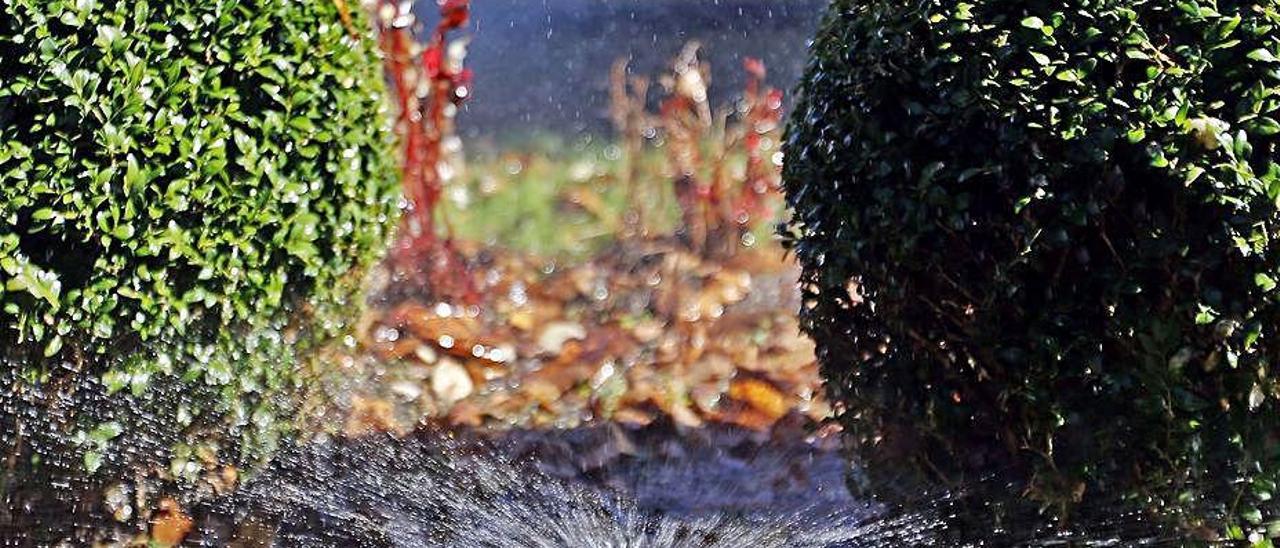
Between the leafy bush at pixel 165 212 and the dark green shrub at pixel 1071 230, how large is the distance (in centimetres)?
119

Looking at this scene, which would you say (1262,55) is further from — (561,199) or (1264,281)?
(561,199)

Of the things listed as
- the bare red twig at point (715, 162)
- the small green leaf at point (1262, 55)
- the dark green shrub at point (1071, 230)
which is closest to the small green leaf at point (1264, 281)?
the dark green shrub at point (1071, 230)

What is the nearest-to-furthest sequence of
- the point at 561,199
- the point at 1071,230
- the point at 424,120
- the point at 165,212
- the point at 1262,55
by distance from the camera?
the point at 1262,55, the point at 1071,230, the point at 165,212, the point at 424,120, the point at 561,199

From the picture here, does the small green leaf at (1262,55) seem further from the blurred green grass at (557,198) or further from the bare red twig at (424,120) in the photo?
the blurred green grass at (557,198)

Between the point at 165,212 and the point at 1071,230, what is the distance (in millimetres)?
1783

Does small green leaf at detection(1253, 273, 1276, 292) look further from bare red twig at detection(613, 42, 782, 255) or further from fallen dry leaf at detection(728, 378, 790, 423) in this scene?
bare red twig at detection(613, 42, 782, 255)

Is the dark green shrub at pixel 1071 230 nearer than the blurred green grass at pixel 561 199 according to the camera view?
Yes

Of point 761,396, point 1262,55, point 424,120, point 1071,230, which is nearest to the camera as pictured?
point 1262,55

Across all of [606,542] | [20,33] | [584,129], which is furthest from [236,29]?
[584,129]

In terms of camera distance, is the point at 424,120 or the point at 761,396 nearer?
the point at 761,396

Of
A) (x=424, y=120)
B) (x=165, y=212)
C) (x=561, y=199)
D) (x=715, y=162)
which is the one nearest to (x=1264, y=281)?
(x=165, y=212)

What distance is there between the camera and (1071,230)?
87.7 inches

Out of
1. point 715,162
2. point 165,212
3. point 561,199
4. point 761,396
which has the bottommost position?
point 761,396

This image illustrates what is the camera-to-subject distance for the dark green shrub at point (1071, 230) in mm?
2135
